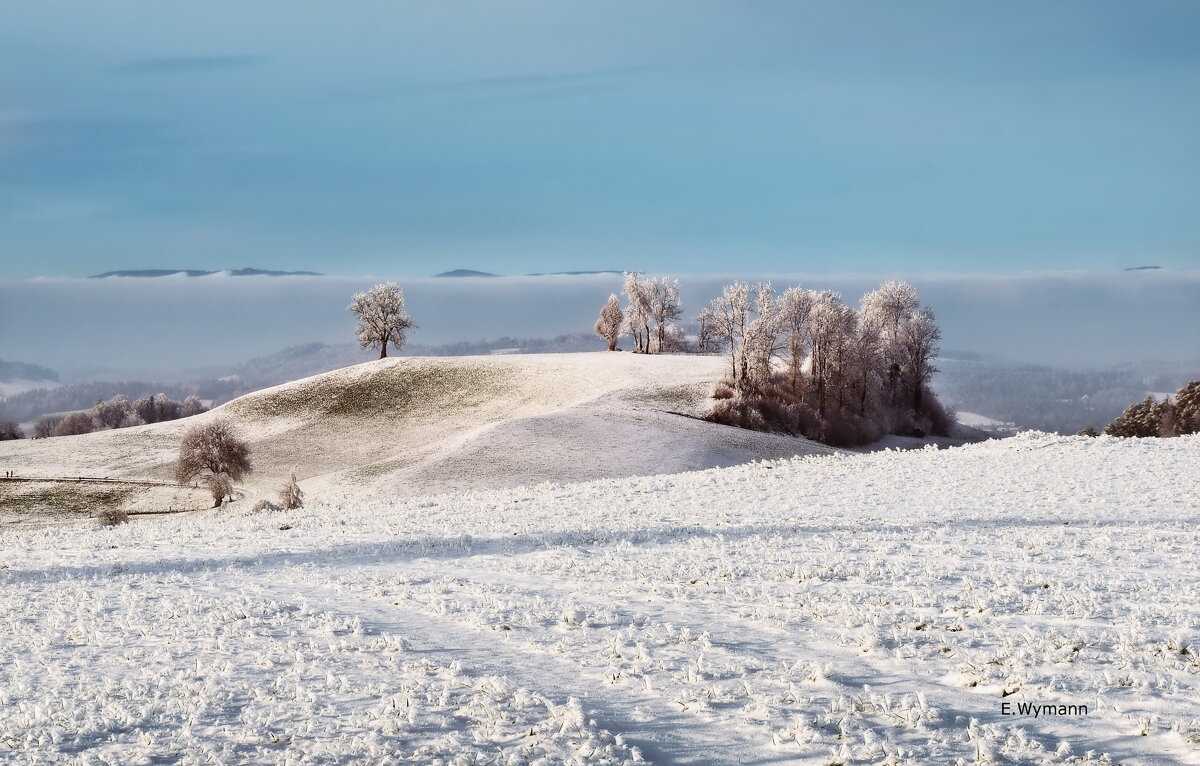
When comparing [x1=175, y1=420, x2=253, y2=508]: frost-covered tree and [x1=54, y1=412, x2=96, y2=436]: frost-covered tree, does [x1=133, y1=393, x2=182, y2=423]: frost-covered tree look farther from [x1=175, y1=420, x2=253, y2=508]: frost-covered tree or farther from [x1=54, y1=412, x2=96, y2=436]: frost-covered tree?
[x1=175, y1=420, x2=253, y2=508]: frost-covered tree

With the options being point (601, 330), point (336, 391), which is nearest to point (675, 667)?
point (336, 391)

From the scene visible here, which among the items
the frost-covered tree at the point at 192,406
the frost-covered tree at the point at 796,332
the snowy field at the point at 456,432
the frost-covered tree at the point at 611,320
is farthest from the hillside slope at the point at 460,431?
the frost-covered tree at the point at 192,406

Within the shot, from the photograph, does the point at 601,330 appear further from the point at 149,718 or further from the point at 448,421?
the point at 149,718

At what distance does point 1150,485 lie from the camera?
92.3 feet

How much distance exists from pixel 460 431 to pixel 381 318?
39.7 meters

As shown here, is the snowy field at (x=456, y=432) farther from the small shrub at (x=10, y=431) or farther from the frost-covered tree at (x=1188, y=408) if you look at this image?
the small shrub at (x=10, y=431)

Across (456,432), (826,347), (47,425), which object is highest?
(826,347)

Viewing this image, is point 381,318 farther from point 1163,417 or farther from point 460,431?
point 1163,417

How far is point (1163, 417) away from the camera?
8919 cm

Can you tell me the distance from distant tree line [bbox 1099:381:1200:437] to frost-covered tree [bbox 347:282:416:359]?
80.9 m

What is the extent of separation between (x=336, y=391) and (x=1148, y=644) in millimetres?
91975

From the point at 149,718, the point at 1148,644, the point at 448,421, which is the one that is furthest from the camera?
the point at 448,421

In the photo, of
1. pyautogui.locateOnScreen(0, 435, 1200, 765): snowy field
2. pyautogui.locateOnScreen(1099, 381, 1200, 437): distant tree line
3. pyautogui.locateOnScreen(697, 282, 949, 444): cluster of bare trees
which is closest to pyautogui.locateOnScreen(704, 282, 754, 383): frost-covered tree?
pyautogui.locateOnScreen(697, 282, 949, 444): cluster of bare trees

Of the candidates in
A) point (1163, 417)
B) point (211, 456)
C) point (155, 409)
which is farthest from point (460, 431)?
point (155, 409)
